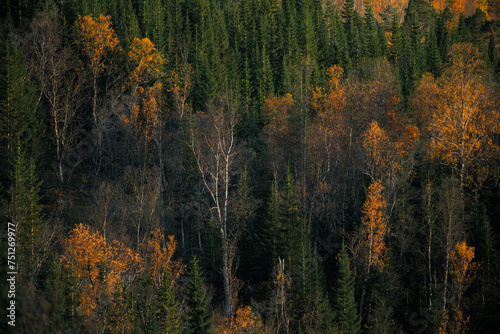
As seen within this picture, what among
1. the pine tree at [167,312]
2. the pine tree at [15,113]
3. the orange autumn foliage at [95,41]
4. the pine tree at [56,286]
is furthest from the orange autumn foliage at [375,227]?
the orange autumn foliage at [95,41]

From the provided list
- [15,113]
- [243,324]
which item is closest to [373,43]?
[15,113]

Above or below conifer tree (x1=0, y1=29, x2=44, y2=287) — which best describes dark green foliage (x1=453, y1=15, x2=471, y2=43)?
above

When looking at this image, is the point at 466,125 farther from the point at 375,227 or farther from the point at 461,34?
the point at 461,34

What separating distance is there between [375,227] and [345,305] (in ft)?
21.9

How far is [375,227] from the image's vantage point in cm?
3578

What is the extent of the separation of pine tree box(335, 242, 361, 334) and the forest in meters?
0.13

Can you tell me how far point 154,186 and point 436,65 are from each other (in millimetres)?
52024

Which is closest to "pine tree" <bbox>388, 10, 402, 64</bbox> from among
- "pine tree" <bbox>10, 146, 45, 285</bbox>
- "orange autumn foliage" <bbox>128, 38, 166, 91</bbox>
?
"orange autumn foliage" <bbox>128, 38, 166, 91</bbox>

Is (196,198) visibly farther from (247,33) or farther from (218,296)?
(247,33)

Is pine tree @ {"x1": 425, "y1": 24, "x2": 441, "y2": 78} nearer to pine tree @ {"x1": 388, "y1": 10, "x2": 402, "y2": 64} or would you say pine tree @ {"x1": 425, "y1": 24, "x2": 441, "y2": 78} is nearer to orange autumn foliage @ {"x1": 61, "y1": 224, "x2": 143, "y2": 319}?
pine tree @ {"x1": 388, "y1": 10, "x2": 402, "y2": 64}

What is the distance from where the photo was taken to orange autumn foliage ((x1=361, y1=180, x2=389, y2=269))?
116 ft

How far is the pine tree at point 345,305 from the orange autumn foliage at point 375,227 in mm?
2690

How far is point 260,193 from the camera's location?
47.2 m

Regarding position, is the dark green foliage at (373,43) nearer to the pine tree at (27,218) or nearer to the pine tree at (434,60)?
the pine tree at (434,60)
